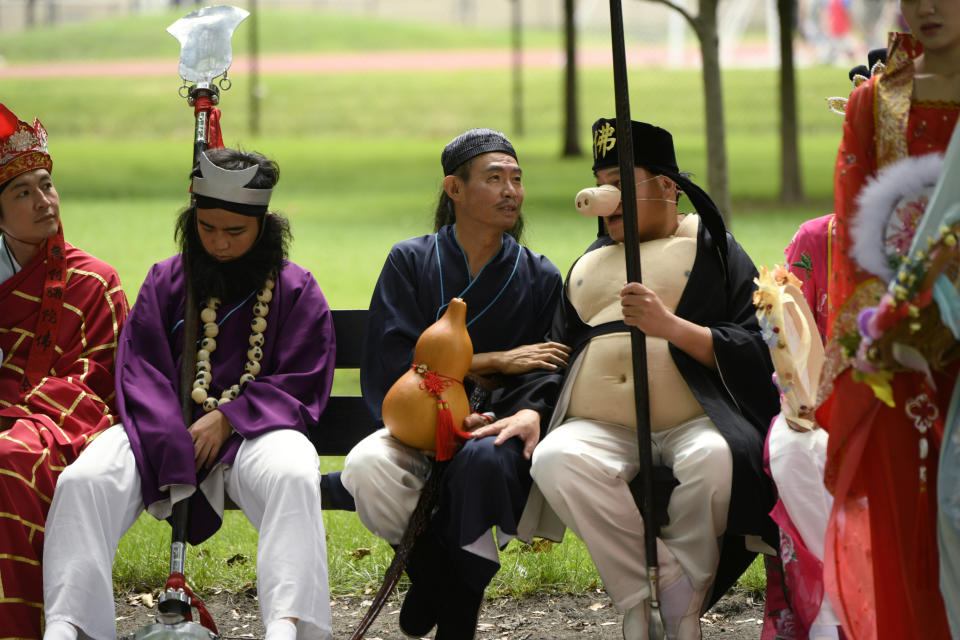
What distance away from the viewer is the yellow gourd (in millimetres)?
4000

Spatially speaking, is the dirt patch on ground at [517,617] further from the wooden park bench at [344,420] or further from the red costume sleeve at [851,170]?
the red costume sleeve at [851,170]

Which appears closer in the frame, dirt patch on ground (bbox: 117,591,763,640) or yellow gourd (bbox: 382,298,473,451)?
yellow gourd (bbox: 382,298,473,451)

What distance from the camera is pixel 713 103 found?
8.75 meters

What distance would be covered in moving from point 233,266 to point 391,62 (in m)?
42.0

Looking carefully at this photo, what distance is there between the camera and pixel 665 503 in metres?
3.94

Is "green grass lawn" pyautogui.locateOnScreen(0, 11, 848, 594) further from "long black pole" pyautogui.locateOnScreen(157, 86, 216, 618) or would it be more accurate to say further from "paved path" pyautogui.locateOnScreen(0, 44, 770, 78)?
"paved path" pyautogui.locateOnScreen(0, 44, 770, 78)

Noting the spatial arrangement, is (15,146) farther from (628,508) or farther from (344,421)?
(628,508)

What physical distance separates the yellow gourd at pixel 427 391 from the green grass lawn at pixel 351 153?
102 cm

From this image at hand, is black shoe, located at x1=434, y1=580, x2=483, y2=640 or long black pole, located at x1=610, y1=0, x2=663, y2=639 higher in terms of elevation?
long black pole, located at x1=610, y1=0, x2=663, y2=639

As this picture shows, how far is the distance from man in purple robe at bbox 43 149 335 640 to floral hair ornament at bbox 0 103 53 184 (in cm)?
59

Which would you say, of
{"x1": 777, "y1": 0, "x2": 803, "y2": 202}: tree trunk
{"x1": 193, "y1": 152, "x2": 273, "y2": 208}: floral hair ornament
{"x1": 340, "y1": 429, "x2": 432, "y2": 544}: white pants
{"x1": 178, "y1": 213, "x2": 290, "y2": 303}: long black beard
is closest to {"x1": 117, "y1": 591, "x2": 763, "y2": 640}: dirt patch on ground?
{"x1": 340, "y1": 429, "x2": 432, "y2": 544}: white pants

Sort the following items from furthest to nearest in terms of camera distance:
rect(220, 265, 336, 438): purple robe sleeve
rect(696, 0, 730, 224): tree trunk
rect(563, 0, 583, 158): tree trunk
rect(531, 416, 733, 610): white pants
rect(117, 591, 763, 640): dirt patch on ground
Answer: rect(563, 0, 583, 158): tree trunk, rect(696, 0, 730, 224): tree trunk, rect(117, 591, 763, 640): dirt patch on ground, rect(220, 265, 336, 438): purple robe sleeve, rect(531, 416, 733, 610): white pants

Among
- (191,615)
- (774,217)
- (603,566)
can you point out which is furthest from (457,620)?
(774,217)

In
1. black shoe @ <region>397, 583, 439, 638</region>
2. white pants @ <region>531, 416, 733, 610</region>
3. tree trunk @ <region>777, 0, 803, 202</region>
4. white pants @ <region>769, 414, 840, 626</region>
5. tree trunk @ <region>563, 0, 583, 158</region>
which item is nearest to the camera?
white pants @ <region>769, 414, 840, 626</region>
